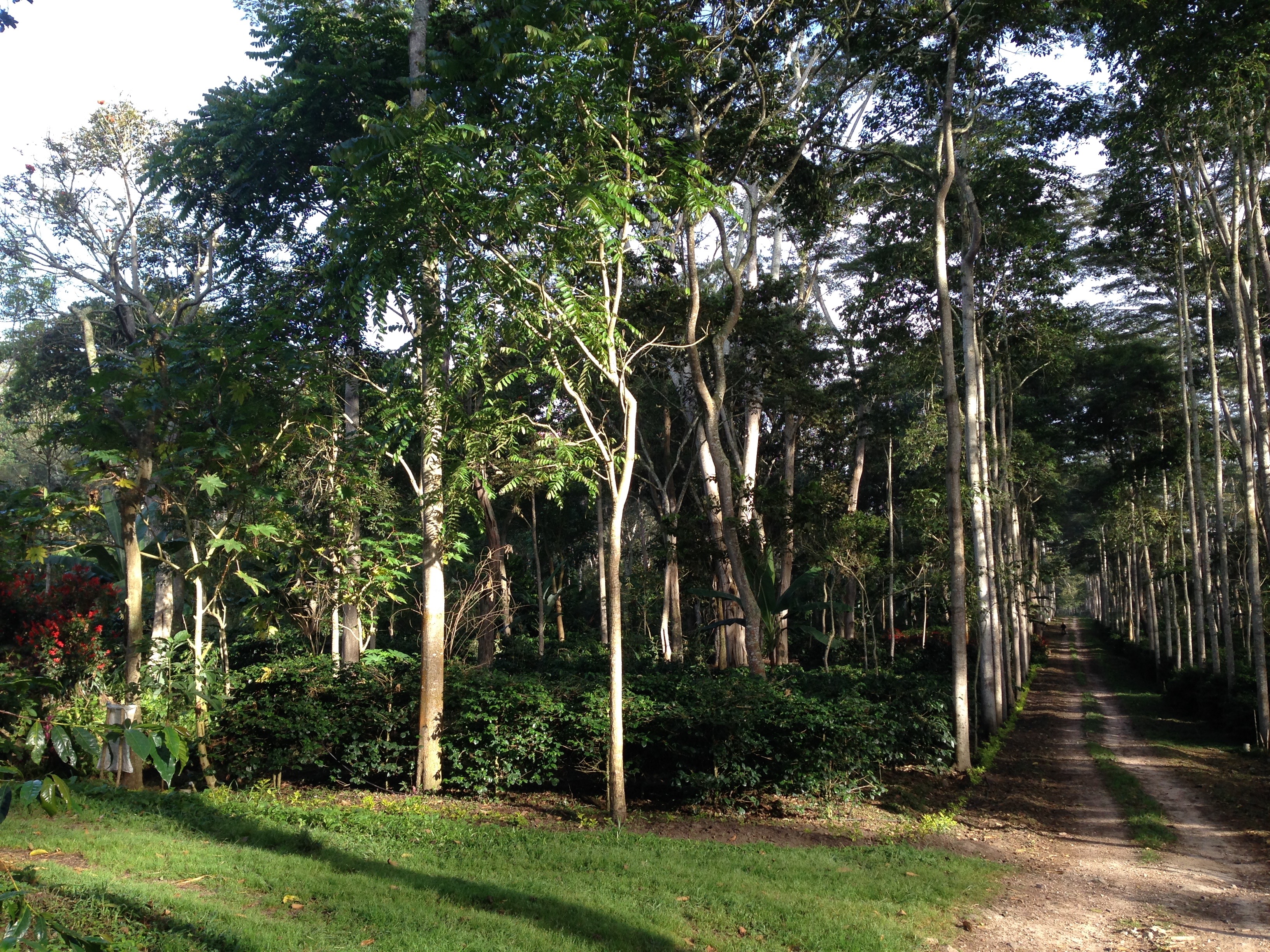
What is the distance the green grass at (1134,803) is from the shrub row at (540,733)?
3049mm

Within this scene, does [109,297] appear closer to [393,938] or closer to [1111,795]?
[393,938]

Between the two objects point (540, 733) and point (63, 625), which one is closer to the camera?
point (540, 733)

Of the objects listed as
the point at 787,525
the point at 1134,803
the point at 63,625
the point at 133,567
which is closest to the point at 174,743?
the point at 133,567

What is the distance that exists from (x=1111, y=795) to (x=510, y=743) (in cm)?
877

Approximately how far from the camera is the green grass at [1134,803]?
1014cm

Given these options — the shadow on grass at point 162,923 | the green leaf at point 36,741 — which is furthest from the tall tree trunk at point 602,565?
the green leaf at point 36,741

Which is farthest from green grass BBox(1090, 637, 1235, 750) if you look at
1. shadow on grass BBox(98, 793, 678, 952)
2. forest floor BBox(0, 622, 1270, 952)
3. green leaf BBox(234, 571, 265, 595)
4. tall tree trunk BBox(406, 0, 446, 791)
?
green leaf BBox(234, 571, 265, 595)

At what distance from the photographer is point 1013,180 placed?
17.9 metres

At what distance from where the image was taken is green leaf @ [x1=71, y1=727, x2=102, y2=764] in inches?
64.9

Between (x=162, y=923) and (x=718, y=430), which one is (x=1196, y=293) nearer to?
(x=718, y=430)

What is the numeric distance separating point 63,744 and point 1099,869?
990cm

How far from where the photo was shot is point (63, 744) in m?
1.72

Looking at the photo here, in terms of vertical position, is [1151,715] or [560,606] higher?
[560,606]

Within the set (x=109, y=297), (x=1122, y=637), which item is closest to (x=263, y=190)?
(x=109, y=297)
